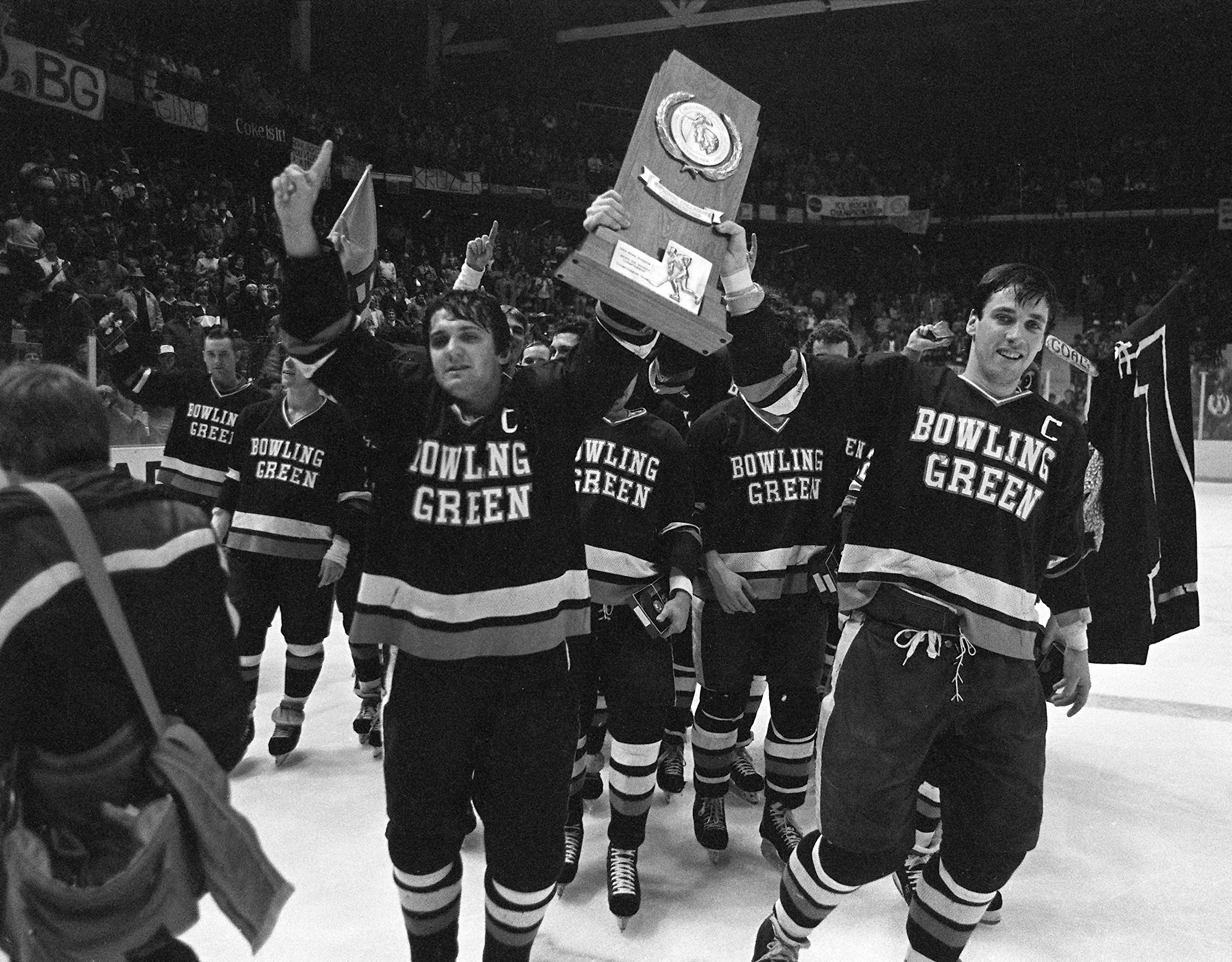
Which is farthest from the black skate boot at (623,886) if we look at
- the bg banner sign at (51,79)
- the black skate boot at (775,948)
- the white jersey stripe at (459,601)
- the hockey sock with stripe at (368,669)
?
the bg banner sign at (51,79)

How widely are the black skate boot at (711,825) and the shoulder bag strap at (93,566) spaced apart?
236cm

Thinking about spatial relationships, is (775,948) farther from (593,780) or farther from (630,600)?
(593,780)

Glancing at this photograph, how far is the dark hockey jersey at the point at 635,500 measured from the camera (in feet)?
11.1

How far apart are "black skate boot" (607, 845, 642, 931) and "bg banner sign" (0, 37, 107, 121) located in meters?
13.8

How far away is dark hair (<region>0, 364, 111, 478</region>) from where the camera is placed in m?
1.70

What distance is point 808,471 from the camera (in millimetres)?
3545

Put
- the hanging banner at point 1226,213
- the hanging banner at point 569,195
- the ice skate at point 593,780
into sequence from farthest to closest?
the hanging banner at point 1226,213
the hanging banner at point 569,195
the ice skate at point 593,780

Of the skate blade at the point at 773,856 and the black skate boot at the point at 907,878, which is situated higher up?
the black skate boot at the point at 907,878

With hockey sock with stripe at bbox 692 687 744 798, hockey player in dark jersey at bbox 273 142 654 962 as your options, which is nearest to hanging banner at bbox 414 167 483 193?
hockey sock with stripe at bbox 692 687 744 798

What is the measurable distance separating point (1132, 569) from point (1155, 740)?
168 centimetres

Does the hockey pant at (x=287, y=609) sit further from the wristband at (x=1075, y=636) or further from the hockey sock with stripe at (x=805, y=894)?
the wristband at (x=1075, y=636)

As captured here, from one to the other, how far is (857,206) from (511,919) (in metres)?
26.6

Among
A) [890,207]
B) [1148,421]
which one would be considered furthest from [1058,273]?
[1148,421]

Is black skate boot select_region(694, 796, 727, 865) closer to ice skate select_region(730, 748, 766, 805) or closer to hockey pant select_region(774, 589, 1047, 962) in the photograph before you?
ice skate select_region(730, 748, 766, 805)
